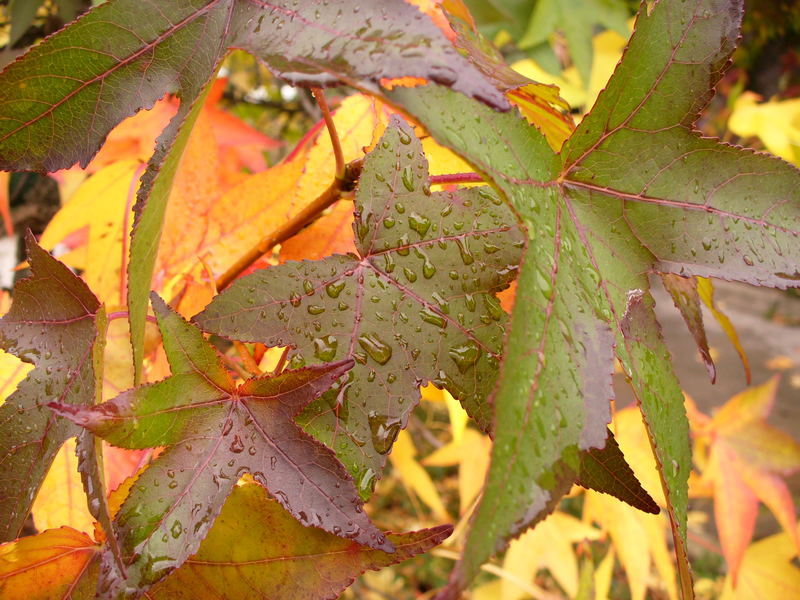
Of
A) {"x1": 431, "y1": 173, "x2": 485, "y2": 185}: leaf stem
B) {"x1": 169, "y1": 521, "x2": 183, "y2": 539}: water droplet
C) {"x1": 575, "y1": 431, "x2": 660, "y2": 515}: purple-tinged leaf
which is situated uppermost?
{"x1": 431, "y1": 173, "x2": 485, "y2": 185}: leaf stem

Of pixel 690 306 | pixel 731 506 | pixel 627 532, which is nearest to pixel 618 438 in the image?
pixel 627 532

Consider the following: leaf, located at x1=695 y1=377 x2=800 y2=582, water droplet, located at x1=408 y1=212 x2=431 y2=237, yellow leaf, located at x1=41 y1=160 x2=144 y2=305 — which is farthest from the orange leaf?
yellow leaf, located at x1=41 y1=160 x2=144 y2=305

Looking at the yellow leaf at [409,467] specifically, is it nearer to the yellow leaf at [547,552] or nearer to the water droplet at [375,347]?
the yellow leaf at [547,552]

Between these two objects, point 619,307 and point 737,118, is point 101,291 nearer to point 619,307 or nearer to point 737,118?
point 619,307

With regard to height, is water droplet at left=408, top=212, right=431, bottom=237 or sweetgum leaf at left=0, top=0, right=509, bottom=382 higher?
sweetgum leaf at left=0, top=0, right=509, bottom=382

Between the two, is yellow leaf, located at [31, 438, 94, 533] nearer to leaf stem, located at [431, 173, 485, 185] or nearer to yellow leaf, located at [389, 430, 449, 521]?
leaf stem, located at [431, 173, 485, 185]
